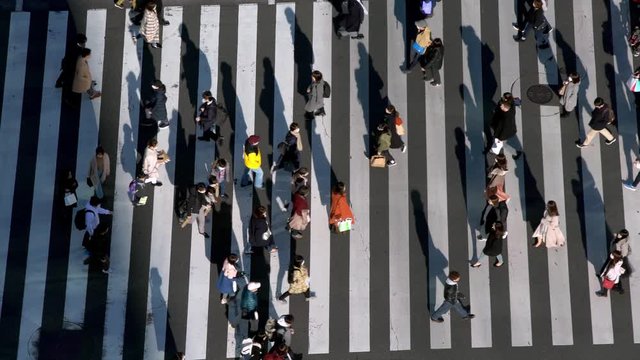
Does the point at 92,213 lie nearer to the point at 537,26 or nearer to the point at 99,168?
the point at 99,168

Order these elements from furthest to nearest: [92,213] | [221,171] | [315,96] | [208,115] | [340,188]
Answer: [315,96] < [208,115] < [221,171] < [340,188] < [92,213]

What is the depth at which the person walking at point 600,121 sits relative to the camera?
18734 mm

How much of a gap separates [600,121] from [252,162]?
891 cm

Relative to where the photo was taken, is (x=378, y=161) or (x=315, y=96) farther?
(x=378, y=161)

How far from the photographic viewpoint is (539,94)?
68.0 feet

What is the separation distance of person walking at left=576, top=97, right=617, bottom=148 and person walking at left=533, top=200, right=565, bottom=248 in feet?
8.40

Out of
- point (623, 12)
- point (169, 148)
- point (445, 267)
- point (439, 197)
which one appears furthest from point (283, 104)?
point (623, 12)

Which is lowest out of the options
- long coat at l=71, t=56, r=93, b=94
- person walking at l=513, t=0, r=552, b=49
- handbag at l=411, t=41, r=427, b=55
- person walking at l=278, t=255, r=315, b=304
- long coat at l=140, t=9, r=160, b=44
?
person walking at l=278, t=255, r=315, b=304

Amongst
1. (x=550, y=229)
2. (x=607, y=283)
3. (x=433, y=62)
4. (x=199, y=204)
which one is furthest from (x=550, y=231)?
(x=199, y=204)

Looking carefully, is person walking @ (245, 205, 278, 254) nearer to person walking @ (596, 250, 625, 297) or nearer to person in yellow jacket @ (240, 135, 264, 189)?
person in yellow jacket @ (240, 135, 264, 189)

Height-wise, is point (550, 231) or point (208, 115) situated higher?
point (208, 115)

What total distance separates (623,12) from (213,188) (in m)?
13.0

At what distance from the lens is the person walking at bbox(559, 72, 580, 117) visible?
1902 cm

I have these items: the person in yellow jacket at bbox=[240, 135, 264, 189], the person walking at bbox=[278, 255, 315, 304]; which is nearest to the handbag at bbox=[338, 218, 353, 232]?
the person walking at bbox=[278, 255, 315, 304]
